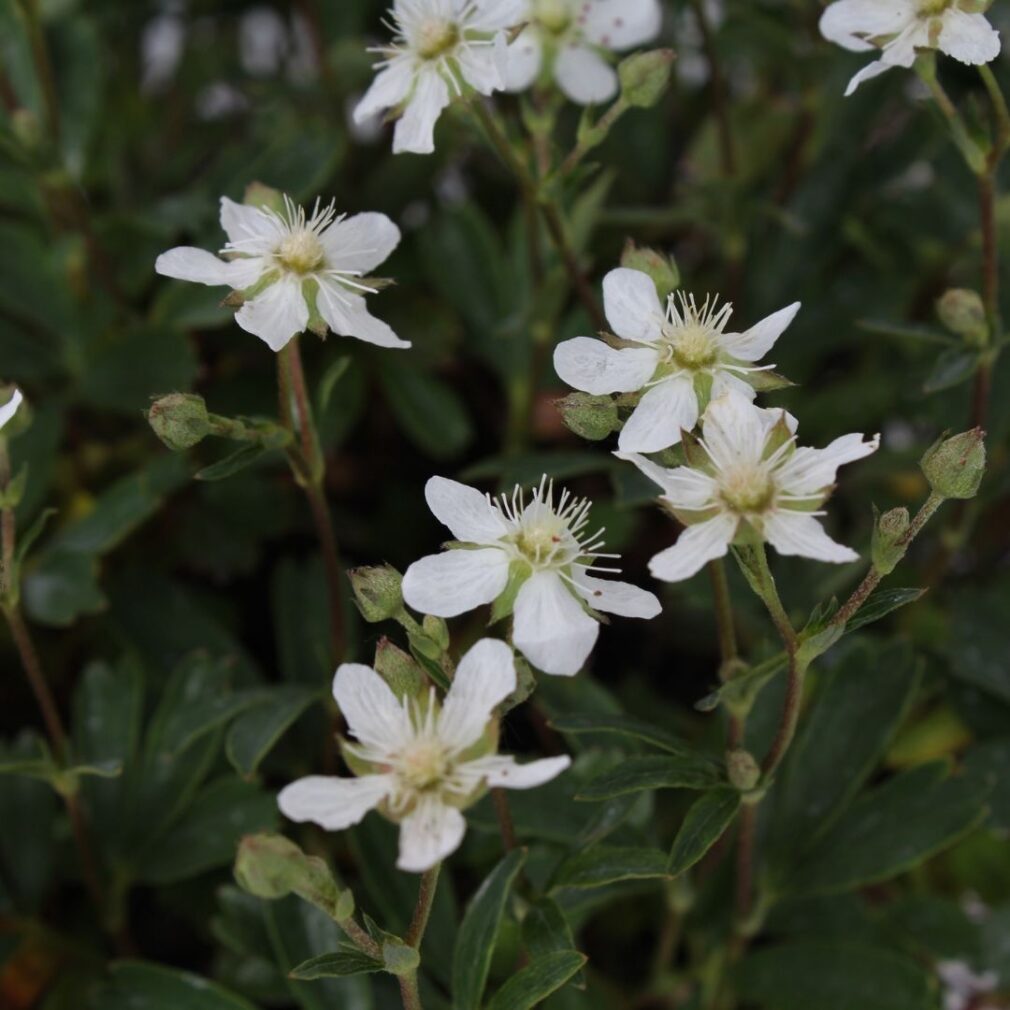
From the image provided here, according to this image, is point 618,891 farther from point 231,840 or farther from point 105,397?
point 105,397

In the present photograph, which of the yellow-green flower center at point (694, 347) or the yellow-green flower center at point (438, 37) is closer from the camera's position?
the yellow-green flower center at point (694, 347)

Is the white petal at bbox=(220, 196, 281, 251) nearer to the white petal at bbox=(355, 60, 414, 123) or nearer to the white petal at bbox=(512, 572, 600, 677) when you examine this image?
the white petal at bbox=(355, 60, 414, 123)

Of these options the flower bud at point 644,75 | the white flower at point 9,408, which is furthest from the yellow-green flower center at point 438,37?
the white flower at point 9,408

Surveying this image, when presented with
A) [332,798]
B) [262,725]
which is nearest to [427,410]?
[262,725]

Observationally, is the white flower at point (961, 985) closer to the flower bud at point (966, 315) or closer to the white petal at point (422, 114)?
the flower bud at point (966, 315)

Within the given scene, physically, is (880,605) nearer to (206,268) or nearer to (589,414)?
(589,414)

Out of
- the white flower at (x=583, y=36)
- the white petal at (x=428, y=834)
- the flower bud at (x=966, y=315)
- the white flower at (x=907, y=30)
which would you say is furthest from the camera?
the white flower at (x=583, y=36)

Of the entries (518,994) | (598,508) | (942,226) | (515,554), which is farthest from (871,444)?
(942,226)
